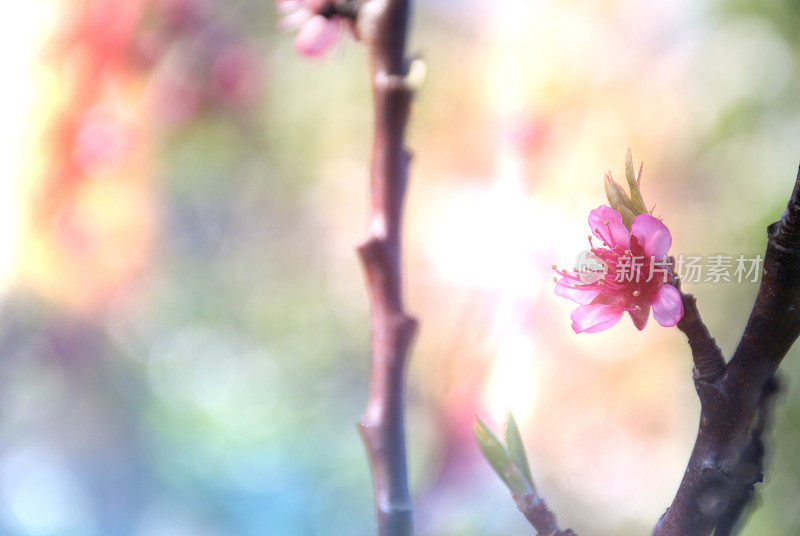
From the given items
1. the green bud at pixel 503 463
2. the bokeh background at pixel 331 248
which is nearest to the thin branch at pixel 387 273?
the bokeh background at pixel 331 248

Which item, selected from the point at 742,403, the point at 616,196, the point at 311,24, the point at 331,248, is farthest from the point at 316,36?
the point at 742,403

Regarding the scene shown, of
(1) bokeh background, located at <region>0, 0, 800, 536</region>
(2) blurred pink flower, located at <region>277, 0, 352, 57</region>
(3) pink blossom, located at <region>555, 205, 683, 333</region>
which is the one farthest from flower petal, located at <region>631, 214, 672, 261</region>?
(2) blurred pink flower, located at <region>277, 0, 352, 57</region>

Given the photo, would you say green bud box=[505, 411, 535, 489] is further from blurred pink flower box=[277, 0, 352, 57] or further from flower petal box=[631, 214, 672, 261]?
blurred pink flower box=[277, 0, 352, 57]

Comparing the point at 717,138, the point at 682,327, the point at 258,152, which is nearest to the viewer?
the point at 682,327

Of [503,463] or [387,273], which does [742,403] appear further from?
[387,273]

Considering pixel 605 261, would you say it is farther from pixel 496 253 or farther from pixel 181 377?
pixel 181 377

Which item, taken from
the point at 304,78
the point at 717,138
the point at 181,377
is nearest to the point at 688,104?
the point at 717,138

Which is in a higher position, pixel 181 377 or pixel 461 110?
pixel 461 110
